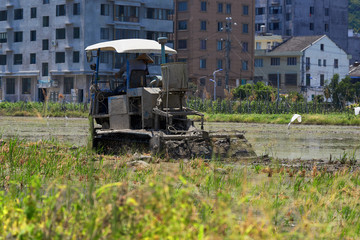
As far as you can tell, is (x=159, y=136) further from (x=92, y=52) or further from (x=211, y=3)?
(x=211, y=3)

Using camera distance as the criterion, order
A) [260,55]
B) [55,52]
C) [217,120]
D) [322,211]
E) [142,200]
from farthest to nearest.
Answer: [260,55] < [55,52] < [217,120] < [322,211] < [142,200]

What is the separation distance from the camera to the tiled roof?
94.1m

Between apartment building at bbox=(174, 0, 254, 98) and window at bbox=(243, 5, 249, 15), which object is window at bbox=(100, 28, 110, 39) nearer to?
apartment building at bbox=(174, 0, 254, 98)

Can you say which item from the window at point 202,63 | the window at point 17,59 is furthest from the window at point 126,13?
the window at point 202,63

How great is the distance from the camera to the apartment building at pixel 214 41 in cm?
Answer: 8762

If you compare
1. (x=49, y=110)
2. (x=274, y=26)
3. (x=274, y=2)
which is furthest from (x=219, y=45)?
(x=49, y=110)

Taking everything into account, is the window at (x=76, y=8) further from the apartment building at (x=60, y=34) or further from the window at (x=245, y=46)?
the window at (x=245, y=46)

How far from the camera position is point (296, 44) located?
95375 mm

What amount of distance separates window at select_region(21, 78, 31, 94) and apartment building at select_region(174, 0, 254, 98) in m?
19.1

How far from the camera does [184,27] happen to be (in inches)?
3492

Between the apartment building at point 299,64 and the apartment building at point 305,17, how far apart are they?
15.6 metres

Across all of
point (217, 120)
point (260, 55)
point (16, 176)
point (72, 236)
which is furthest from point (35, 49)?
point (72, 236)

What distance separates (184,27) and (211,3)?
4.93m

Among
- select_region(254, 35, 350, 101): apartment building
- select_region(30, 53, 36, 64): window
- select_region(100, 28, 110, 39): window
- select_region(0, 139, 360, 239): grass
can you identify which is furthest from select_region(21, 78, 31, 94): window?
select_region(0, 139, 360, 239): grass
